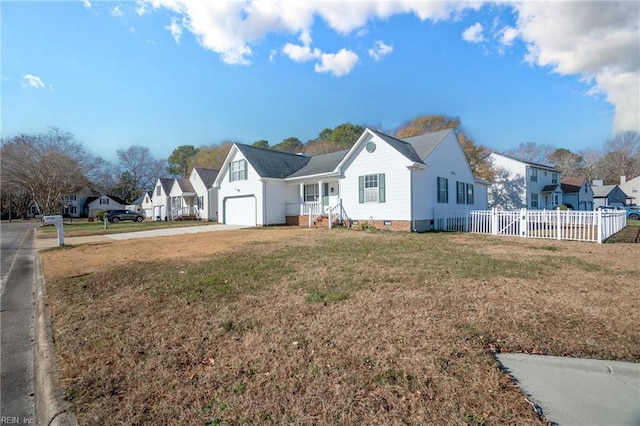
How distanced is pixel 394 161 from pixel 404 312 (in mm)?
12960

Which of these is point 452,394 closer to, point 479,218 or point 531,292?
point 531,292

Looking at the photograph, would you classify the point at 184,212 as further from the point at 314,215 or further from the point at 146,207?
the point at 314,215

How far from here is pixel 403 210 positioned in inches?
626

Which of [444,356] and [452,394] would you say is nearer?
[452,394]

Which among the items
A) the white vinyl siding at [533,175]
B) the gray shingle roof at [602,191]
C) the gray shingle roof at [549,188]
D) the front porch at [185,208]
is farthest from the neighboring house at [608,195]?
the front porch at [185,208]

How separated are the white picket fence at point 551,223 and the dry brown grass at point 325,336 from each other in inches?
243

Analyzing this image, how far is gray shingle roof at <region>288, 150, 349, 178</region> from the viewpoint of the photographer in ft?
68.1

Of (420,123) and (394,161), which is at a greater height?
(420,123)

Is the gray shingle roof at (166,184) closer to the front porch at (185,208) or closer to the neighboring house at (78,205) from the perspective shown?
the front porch at (185,208)

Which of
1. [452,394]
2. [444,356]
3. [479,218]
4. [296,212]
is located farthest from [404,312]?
[296,212]

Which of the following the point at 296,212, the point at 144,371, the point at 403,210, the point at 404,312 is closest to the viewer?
the point at 144,371

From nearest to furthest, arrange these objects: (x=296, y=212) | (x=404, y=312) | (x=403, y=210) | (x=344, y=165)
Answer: (x=404, y=312), (x=403, y=210), (x=344, y=165), (x=296, y=212)

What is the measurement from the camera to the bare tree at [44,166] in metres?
33.8

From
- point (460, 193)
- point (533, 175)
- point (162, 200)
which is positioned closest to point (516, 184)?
point (533, 175)
